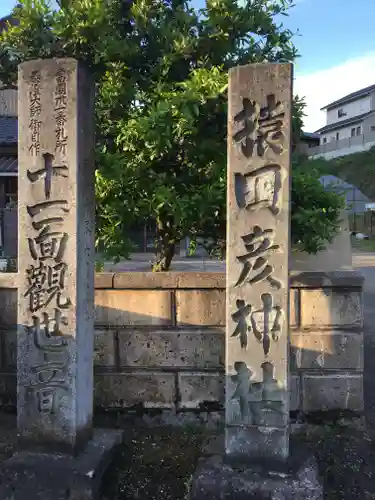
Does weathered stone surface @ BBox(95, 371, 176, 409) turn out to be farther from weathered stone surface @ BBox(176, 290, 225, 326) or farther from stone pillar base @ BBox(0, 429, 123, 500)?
stone pillar base @ BBox(0, 429, 123, 500)

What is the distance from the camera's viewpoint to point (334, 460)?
4023 millimetres

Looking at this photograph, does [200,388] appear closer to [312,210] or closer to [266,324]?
[266,324]

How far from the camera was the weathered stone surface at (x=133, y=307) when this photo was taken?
4520 millimetres

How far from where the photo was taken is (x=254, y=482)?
11.0 ft

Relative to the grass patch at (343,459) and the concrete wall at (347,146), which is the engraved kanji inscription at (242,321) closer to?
the grass patch at (343,459)

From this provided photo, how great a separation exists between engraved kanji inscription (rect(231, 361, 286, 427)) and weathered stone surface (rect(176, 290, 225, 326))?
1.02m

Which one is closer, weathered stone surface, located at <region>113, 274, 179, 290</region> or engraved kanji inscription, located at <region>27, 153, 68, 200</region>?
engraved kanji inscription, located at <region>27, 153, 68, 200</region>

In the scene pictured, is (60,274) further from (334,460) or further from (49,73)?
(334,460)

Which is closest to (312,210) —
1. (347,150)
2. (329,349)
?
(329,349)

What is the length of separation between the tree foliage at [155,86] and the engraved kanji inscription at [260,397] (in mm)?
1345

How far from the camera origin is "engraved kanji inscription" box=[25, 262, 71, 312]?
3568 mm

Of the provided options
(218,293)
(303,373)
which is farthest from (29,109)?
(303,373)

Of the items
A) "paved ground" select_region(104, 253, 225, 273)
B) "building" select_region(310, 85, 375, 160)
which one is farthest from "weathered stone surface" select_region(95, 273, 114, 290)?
"building" select_region(310, 85, 375, 160)

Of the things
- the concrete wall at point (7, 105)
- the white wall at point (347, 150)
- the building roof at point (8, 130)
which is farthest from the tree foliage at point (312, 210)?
the white wall at point (347, 150)
